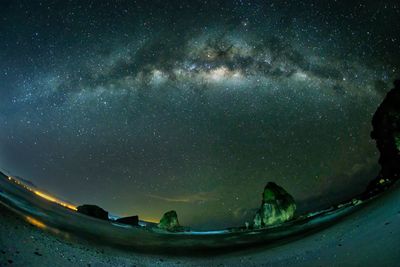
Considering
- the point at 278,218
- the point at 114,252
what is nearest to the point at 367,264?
the point at 114,252

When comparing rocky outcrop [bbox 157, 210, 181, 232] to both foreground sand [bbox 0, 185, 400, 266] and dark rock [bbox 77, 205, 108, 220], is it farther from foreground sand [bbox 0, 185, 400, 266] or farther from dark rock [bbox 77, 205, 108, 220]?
foreground sand [bbox 0, 185, 400, 266]

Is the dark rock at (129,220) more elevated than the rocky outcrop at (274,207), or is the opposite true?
the rocky outcrop at (274,207)

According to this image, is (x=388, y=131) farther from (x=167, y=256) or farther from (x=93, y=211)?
(x=167, y=256)

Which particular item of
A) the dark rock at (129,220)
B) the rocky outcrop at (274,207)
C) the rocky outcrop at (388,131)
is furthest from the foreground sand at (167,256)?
the rocky outcrop at (388,131)

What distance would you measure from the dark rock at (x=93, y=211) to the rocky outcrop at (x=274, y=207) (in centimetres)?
976

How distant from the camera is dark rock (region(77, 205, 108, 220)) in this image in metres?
15.4

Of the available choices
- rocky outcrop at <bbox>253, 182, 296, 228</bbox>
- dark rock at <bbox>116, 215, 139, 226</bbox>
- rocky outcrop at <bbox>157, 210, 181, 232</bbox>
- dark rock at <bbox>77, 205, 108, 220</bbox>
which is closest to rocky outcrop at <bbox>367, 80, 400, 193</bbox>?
rocky outcrop at <bbox>253, 182, 296, 228</bbox>

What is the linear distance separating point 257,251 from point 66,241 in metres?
5.40

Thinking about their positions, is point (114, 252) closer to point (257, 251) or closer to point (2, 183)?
point (257, 251)

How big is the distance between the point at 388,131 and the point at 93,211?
25713mm

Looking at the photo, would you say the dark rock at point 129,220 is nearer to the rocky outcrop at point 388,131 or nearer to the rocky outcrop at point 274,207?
the rocky outcrop at point 274,207

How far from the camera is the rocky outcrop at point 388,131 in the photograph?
2405cm

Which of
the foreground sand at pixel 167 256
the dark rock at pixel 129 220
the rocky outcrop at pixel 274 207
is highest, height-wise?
the rocky outcrop at pixel 274 207

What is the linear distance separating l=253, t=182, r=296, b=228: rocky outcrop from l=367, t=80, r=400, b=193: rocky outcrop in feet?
24.3
